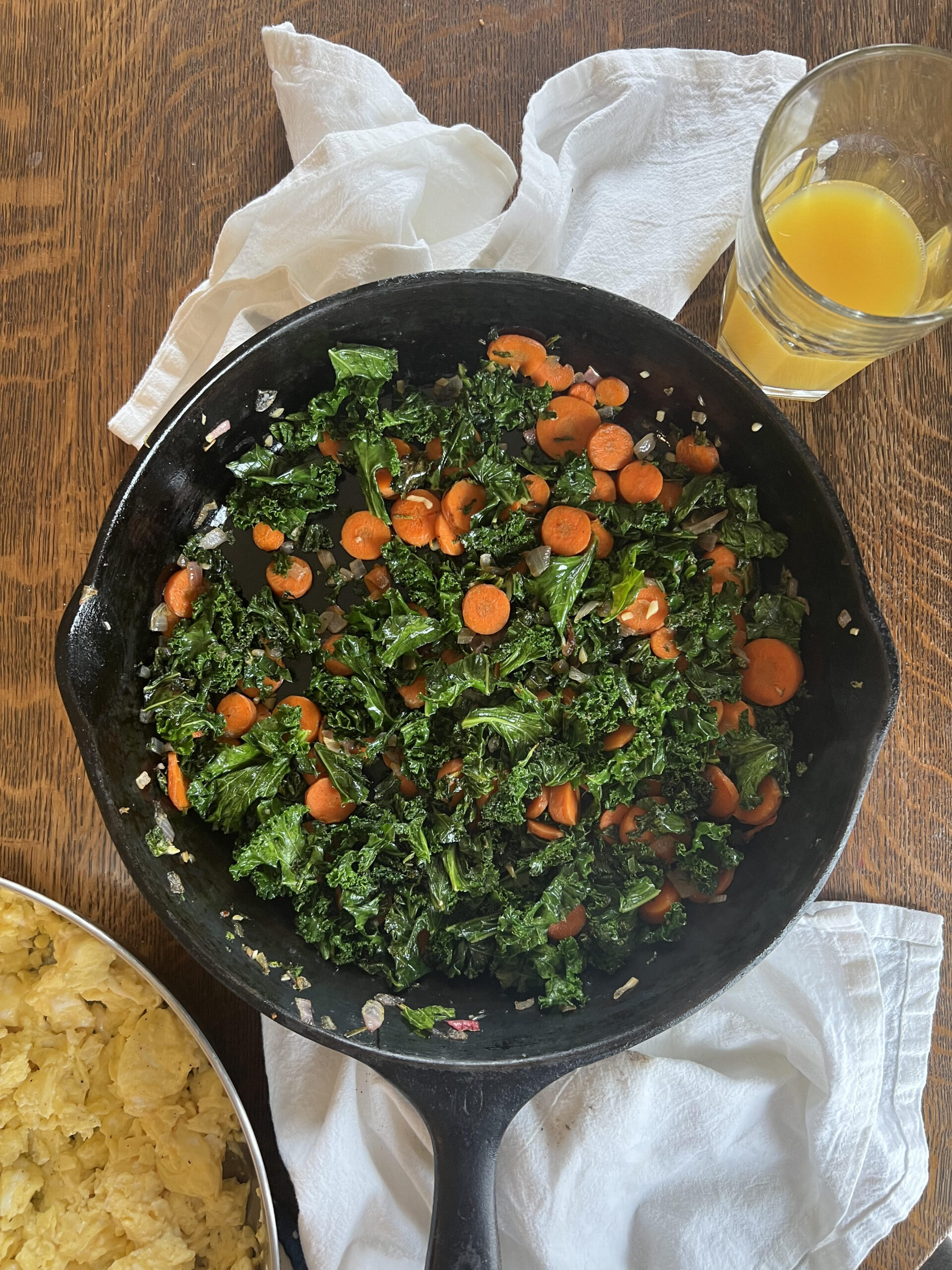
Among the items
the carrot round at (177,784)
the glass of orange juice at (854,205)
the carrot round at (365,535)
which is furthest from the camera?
the carrot round at (365,535)

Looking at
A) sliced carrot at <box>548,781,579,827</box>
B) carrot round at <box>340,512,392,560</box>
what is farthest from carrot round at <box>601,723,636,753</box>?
carrot round at <box>340,512,392,560</box>

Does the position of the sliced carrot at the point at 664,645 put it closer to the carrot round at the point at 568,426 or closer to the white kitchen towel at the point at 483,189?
the carrot round at the point at 568,426

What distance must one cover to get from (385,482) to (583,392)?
0.43 metres

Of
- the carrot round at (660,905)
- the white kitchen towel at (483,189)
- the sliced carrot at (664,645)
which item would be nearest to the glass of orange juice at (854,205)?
the white kitchen towel at (483,189)

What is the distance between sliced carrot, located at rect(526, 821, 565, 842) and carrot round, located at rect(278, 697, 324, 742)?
1.47 ft

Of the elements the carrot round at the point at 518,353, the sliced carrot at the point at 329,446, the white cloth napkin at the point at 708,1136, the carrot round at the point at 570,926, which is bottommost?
the white cloth napkin at the point at 708,1136

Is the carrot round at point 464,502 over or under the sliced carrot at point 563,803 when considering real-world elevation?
over

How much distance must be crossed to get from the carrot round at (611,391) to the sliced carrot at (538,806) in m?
0.76

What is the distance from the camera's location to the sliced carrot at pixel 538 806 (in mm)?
1827

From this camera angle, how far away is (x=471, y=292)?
5.71 feet

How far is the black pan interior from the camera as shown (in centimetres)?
158

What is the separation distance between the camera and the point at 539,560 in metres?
1.83

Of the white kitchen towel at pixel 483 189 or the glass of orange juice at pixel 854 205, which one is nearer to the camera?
the glass of orange juice at pixel 854 205

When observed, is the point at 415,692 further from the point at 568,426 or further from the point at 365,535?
the point at 568,426
